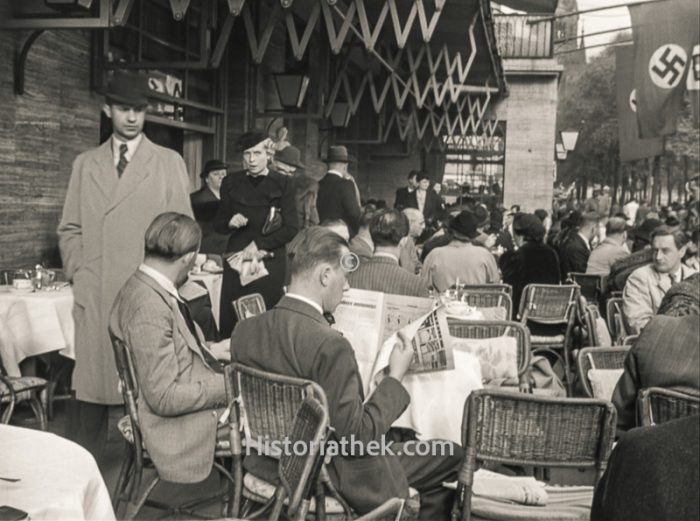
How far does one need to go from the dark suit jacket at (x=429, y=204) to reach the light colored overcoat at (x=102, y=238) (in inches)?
397

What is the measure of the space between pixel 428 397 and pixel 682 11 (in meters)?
7.83

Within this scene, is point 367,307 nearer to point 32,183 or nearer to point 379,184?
Result: point 32,183

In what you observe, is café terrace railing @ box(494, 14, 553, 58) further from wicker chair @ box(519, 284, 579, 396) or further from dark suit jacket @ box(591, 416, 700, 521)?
dark suit jacket @ box(591, 416, 700, 521)

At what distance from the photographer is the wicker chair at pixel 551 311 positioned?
331 inches

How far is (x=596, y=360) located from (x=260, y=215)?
2.95 metres

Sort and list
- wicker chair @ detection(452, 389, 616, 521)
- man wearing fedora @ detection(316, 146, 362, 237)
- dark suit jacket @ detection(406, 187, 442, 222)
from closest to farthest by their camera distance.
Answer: wicker chair @ detection(452, 389, 616, 521), man wearing fedora @ detection(316, 146, 362, 237), dark suit jacket @ detection(406, 187, 442, 222)

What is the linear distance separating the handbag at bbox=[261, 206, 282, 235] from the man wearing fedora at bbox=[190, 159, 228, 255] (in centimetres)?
262

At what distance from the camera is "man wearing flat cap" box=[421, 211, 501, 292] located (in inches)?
314

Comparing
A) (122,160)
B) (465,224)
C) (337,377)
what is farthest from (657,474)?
(465,224)

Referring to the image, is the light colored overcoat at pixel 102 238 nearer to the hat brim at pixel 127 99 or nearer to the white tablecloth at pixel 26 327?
the hat brim at pixel 127 99

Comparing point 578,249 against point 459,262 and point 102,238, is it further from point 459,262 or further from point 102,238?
point 102,238

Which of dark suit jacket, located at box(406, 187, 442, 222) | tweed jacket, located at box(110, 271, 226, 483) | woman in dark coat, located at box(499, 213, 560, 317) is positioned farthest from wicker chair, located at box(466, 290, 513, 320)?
dark suit jacket, located at box(406, 187, 442, 222)

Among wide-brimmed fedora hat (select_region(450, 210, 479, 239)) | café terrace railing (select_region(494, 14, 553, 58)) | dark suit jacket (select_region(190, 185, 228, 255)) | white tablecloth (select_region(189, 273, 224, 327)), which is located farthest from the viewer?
café terrace railing (select_region(494, 14, 553, 58))

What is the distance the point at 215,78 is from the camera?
12516mm
